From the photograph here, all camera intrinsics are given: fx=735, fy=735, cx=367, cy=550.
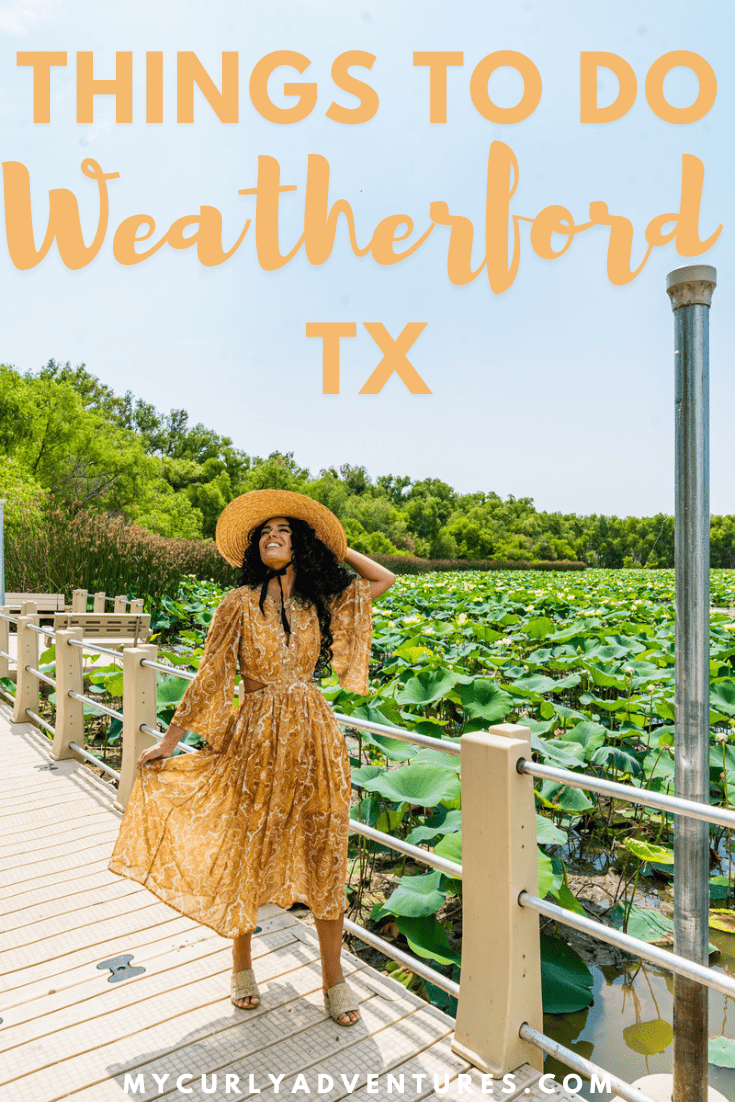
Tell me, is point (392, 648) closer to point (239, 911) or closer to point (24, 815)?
point (24, 815)

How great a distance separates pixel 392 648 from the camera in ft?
24.7

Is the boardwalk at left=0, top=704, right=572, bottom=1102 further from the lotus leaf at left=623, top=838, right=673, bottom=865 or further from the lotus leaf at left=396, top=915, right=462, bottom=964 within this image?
the lotus leaf at left=623, top=838, right=673, bottom=865

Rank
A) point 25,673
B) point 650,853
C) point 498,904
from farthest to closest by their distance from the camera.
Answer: point 25,673 → point 650,853 → point 498,904

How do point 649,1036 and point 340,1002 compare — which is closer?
point 340,1002

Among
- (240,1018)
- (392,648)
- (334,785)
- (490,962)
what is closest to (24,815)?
(240,1018)

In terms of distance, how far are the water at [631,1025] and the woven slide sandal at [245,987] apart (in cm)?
128

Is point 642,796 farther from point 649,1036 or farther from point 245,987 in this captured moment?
point 649,1036

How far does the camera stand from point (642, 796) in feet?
A: 4.77

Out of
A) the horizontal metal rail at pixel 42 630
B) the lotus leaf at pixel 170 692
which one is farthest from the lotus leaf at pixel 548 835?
the horizontal metal rail at pixel 42 630

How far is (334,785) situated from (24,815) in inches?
98.8

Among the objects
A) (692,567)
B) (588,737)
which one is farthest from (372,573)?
(588,737)

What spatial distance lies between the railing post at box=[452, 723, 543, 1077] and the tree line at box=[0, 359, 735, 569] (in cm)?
162

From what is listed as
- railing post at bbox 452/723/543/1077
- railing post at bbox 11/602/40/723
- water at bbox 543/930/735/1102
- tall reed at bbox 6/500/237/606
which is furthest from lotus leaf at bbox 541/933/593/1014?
tall reed at bbox 6/500/237/606

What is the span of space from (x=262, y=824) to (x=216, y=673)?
0.39 m
